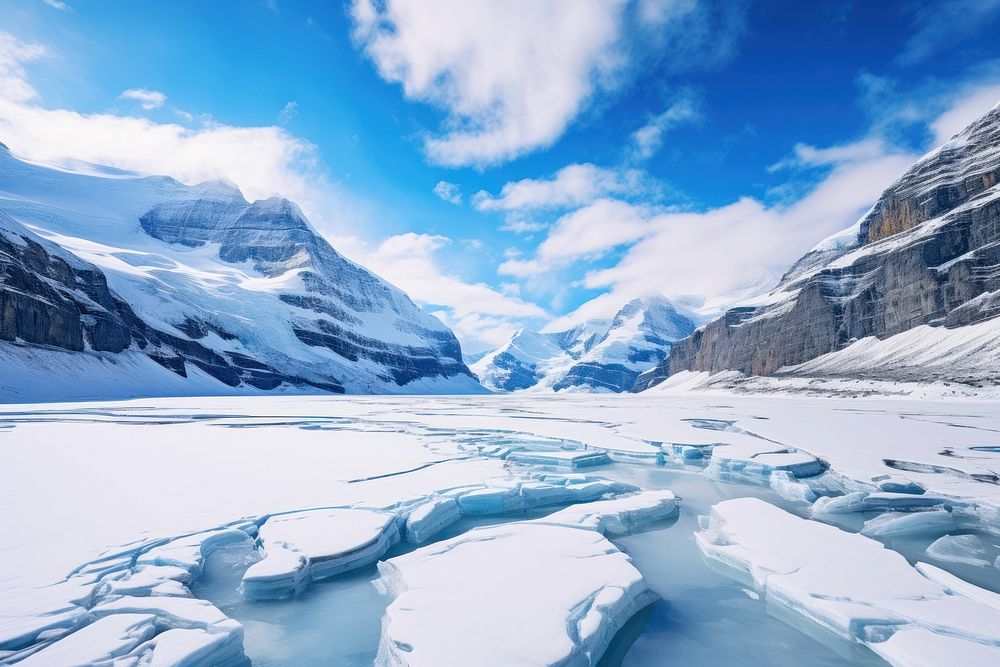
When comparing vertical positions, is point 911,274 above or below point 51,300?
above

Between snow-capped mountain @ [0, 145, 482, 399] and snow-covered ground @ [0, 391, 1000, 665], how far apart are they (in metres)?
62.9

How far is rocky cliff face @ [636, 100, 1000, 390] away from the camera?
217 feet

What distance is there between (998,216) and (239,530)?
103 m

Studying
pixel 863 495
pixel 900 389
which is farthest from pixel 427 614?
pixel 900 389

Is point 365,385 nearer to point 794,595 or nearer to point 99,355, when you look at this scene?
point 99,355

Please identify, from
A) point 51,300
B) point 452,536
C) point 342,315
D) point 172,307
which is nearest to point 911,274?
point 452,536

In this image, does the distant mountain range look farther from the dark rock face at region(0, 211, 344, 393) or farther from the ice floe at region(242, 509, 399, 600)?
the ice floe at region(242, 509, 399, 600)

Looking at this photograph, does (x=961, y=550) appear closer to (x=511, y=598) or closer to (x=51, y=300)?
(x=511, y=598)

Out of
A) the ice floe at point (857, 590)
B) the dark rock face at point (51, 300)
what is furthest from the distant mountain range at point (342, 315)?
the ice floe at point (857, 590)

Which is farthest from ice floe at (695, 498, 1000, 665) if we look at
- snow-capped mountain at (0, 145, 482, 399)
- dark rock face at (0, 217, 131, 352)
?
dark rock face at (0, 217, 131, 352)

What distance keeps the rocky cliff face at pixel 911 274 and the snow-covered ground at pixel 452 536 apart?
245 ft

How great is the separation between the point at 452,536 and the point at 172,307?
401ft

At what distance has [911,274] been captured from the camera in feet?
244

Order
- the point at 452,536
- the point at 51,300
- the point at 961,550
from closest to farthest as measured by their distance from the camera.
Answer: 1. the point at 961,550
2. the point at 452,536
3. the point at 51,300
